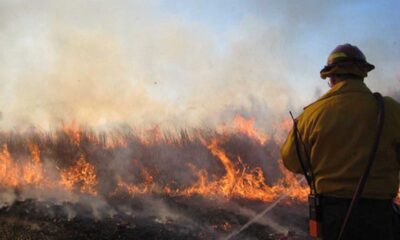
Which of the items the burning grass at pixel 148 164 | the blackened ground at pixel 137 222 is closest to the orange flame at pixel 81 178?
the burning grass at pixel 148 164

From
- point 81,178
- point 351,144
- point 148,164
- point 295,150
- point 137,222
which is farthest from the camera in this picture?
point 148,164

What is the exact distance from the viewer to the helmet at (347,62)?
12.0 ft

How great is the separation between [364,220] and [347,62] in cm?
132

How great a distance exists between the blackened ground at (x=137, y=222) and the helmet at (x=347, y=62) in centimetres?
485

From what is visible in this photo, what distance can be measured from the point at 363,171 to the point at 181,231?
546 centimetres

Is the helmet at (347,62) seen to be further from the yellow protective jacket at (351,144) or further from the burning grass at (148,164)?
the burning grass at (148,164)

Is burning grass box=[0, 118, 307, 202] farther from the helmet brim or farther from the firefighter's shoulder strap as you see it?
the firefighter's shoulder strap

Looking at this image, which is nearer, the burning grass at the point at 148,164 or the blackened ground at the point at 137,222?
the blackened ground at the point at 137,222

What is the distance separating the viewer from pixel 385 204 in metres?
3.30

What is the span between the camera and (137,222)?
8492 mm

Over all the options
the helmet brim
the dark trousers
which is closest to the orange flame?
the helmet brim

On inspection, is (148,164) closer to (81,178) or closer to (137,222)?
(81,178)

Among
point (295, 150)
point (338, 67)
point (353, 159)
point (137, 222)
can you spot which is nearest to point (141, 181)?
point (137, 222)

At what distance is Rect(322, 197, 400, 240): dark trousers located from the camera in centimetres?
324
